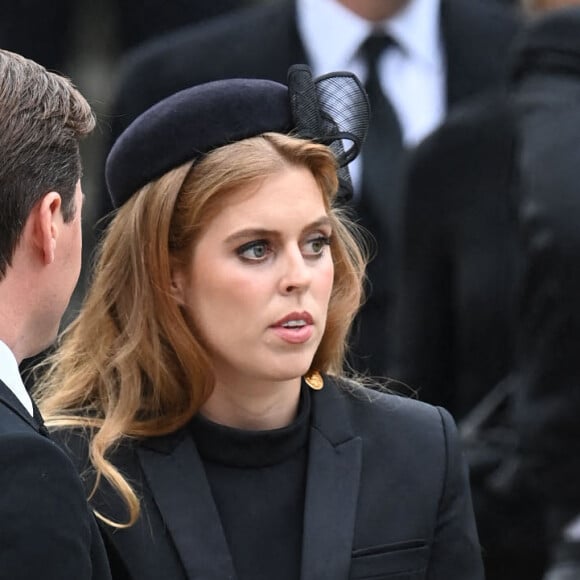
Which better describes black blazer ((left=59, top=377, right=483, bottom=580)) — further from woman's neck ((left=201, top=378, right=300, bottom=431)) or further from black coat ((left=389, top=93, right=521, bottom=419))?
black coat ((left=389, top=93, right=521, bottom=419))

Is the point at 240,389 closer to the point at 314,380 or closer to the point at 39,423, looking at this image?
the point at 314,380

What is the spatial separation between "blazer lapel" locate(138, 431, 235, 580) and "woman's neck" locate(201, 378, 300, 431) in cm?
8

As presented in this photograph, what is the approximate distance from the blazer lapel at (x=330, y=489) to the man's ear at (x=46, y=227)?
901 mm

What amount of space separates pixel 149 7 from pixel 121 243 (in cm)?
409

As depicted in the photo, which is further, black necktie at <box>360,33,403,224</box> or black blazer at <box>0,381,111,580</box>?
black necktie at <box>360,33,403,224</box>

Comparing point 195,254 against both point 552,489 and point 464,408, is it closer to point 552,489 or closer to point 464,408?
point 552,489

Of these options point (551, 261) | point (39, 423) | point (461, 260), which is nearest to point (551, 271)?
point (551, 261)

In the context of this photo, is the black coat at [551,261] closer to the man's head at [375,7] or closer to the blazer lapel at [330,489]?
the blazer lapel at [330,489]

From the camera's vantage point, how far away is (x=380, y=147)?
589 cm

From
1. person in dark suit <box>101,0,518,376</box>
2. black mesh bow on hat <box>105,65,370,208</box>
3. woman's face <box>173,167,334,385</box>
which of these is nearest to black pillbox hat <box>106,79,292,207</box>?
black mesh bow on hat <box>105,65,370,208</box>

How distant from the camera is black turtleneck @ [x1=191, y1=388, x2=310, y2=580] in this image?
3730mm

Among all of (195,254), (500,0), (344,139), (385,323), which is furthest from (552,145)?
(500,0)

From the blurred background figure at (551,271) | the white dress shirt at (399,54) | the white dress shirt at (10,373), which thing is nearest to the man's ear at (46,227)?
the white dress shirt at (10,373)

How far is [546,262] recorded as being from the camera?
436 cm
